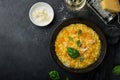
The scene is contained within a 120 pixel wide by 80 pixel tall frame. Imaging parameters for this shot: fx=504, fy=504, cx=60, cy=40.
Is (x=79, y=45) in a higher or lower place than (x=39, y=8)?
lower

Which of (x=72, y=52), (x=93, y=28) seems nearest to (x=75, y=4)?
(x=93, y=28)

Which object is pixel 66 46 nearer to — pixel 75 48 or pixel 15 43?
pixel 75 48

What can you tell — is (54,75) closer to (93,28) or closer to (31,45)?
(31,45)

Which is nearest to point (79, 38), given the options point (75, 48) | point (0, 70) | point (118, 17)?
point (75, 48)

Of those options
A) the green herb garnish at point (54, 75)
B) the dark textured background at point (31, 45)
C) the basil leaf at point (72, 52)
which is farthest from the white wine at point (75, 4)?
the green herb garnish at point (54, 75)

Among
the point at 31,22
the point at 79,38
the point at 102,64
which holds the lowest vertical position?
the point at 102,64

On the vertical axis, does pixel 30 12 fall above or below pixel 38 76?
above

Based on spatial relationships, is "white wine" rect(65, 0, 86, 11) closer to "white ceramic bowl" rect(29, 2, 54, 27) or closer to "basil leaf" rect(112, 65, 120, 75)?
"white ceramic bowl" rect(29, 2, 54, 27)
